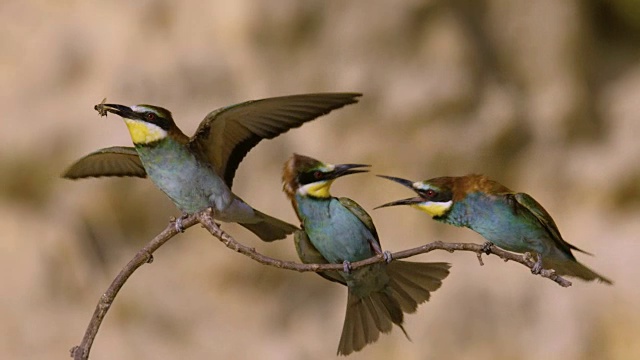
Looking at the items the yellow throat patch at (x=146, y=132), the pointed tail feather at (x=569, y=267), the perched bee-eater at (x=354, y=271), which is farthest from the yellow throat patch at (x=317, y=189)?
the pointed tail feather at (x=569, y=267)

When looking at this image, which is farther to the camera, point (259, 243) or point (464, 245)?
point (259, 243)

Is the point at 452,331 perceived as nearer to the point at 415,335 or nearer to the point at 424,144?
the point at 415,335

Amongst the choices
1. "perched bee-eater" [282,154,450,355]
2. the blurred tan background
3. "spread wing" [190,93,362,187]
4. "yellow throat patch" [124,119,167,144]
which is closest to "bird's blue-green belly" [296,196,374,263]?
"perched bee-eater" [282,154,450,355]

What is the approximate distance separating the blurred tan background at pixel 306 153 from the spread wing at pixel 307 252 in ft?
5.72

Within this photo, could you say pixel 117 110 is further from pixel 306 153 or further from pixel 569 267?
pixel 306 153

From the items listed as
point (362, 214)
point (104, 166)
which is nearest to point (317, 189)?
point (362, 214)

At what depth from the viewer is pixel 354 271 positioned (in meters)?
1.40

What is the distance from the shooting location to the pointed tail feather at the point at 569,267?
4.31 feet

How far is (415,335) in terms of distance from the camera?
338 cm

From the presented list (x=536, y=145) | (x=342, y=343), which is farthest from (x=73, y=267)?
(x=342, y=343)

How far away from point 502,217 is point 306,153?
1869 millimetres

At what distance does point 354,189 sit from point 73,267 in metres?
0.97

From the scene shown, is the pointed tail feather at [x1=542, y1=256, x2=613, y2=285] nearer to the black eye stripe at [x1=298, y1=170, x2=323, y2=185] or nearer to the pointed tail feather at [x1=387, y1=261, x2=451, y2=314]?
the pointed tail feather at [x1=387, y1=261, x2=451, y2=314]

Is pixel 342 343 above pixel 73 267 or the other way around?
the other way around
